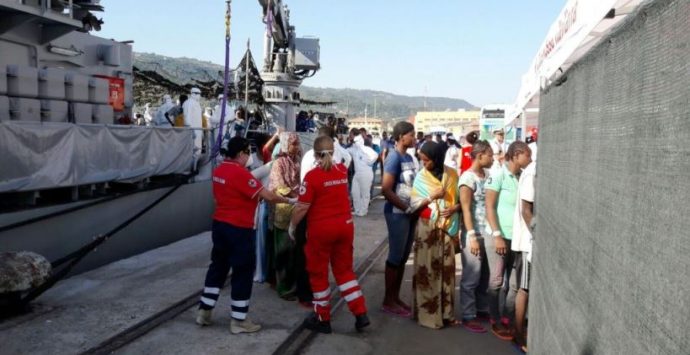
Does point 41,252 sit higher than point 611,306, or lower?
lower

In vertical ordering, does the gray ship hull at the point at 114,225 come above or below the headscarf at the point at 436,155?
below

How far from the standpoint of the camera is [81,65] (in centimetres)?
1180

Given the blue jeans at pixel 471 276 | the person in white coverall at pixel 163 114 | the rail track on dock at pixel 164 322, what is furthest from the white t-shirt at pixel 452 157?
the blue jeans at pixel 471 276

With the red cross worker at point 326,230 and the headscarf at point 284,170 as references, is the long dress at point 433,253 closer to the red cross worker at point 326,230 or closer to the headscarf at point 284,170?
the red cross worker at point 326,230

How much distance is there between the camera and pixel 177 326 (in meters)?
5.41

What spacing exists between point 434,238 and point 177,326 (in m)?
2.45

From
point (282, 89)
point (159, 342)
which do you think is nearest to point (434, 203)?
point (159, 342)

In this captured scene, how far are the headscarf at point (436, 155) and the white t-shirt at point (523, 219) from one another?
2.90 feet

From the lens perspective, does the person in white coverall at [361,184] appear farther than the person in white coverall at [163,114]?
Yes

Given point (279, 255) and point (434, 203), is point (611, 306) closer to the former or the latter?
point (434, 203)

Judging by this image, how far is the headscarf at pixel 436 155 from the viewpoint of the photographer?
19.2 ft

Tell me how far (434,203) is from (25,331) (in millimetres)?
3686

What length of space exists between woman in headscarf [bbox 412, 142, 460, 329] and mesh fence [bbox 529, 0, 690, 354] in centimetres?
263

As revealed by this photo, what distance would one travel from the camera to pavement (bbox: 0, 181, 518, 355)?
495 centimetres
